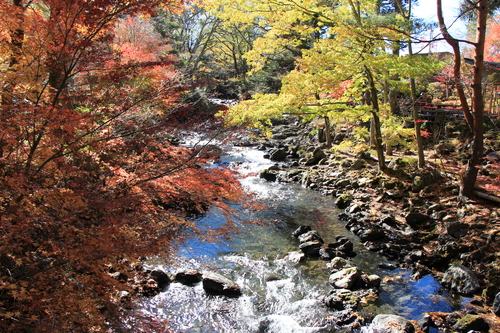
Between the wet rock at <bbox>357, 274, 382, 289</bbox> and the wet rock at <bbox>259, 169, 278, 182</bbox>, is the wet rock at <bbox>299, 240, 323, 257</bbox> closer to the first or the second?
the wet rock at <bbox>357, 274, 382, 289</bbox>

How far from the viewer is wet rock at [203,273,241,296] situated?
6.58m

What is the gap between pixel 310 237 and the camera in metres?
8.76

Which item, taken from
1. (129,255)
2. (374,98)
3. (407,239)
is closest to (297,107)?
(374,98)

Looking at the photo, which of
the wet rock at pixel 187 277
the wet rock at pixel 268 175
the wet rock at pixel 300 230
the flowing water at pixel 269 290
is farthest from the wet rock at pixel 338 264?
the wet rock at pixel 268 175

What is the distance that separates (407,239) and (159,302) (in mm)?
6395

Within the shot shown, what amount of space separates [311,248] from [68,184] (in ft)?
19.4

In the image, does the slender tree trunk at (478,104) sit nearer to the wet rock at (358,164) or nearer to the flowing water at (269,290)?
the flowing water at (269,290)

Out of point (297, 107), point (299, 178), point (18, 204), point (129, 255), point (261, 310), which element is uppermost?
point (297, 107)

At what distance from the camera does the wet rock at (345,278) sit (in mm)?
6566

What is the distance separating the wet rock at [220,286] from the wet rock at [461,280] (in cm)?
425

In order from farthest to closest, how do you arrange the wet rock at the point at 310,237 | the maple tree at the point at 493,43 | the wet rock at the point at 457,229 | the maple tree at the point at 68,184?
the maple tree at the point at 493,43 → the wet rock at the point at 310,237 → the wet rock at the point at 457,229 → the maple tree at the point at 68,184

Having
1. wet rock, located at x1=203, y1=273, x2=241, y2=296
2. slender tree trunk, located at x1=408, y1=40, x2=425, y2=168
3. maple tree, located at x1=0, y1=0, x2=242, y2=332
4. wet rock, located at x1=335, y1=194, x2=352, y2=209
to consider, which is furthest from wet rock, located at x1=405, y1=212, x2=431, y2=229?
maple tree, located at x1=0, y1=0, x2=242, y2=332

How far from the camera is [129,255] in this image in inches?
162

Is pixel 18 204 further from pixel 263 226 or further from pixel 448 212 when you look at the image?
pixel 448 212
